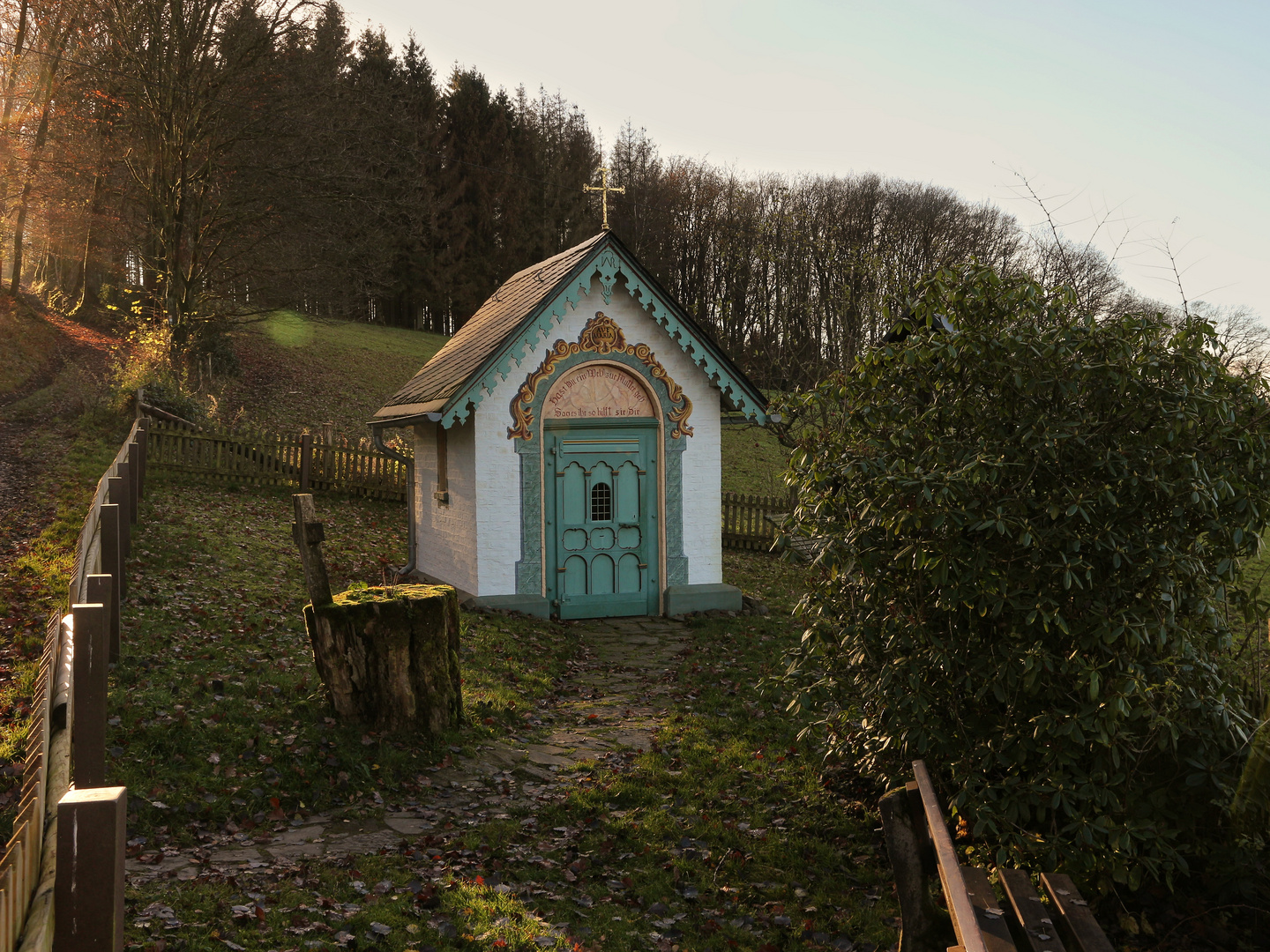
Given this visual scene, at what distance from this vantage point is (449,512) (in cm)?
1397

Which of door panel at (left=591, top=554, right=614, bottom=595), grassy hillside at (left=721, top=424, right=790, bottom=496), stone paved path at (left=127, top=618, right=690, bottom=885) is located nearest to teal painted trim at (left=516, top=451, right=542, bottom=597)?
door panel at (left=591, top=554, right=614, bottom=595)

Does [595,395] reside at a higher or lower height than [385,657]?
higher

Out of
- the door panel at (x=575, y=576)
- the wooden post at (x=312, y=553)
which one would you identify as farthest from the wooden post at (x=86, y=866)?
Answer: the door panel at (x=575, y=576)

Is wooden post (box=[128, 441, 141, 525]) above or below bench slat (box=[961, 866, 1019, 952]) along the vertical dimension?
above

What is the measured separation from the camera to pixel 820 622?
20.0ft

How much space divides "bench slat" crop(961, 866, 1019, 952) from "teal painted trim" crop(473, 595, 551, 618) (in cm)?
919

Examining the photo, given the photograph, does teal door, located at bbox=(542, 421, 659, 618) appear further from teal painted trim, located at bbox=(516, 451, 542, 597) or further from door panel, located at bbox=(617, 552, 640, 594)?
teal painted trim, located at bbox=(516, 451, 542, 597)

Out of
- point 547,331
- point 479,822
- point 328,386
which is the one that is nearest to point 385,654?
point 479,822

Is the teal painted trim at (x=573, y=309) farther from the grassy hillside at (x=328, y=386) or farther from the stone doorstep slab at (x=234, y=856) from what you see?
the grassy hillside at (x=328, y=386)

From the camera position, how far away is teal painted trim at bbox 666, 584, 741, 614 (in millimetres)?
13555

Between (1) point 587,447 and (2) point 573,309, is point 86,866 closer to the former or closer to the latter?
(1) point 587,447

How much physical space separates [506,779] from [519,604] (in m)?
5.79

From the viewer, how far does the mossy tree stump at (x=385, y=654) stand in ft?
24.1

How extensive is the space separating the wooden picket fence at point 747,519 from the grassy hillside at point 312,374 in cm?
1015
